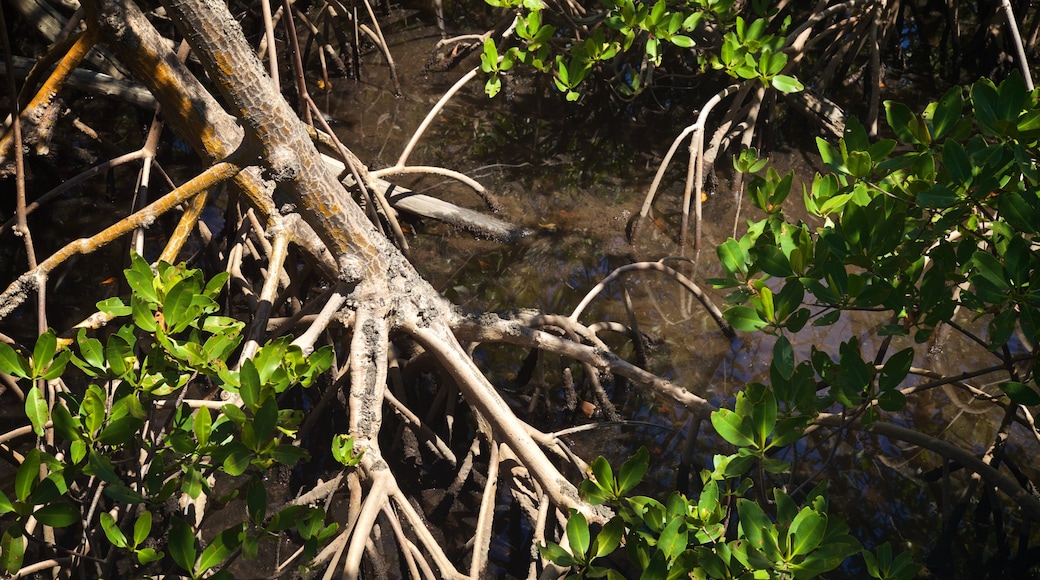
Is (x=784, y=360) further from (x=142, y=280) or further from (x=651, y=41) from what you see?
(x=651, y=41)

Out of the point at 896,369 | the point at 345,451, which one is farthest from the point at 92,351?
the point at 896,369

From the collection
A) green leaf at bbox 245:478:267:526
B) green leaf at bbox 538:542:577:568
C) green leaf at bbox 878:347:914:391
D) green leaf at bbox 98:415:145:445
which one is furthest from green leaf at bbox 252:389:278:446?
green leaf at bbox 878:347:914:391

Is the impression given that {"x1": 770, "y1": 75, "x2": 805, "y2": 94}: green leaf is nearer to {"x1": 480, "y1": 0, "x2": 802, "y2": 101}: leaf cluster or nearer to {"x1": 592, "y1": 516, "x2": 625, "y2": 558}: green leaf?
{"x1": 480, "y1": 0, "x2": 802, "y2": 101}: leaf cluster

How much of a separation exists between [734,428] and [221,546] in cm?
95

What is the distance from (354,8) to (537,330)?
220 centimetres

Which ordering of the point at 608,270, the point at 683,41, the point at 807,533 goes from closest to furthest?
the point at 807,533
the point at 683,41
the point at 608,270

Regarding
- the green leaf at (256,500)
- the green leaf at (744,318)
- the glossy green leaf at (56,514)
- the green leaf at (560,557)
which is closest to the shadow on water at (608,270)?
the green leaf at (744,318)

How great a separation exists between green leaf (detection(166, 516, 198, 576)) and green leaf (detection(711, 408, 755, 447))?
95cm

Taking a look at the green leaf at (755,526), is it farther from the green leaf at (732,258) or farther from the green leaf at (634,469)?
the green leaf at (732,258)

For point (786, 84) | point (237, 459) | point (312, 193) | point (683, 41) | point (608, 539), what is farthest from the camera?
point (683, 41)

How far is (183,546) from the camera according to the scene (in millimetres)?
1342

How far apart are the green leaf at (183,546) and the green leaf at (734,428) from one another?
95 cm

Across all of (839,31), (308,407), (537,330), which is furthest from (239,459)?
(839,31)

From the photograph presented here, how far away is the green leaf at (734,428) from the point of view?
148 cm
